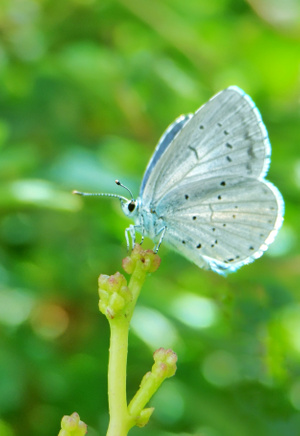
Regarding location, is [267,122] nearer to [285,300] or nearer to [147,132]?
[147,132]

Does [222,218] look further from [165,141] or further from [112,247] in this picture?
[112,247]

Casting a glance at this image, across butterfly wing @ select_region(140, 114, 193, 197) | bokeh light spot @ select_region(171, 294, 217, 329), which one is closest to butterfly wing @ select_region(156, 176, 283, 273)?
butterfly wing @ select_region(140, 114, 193, 197)

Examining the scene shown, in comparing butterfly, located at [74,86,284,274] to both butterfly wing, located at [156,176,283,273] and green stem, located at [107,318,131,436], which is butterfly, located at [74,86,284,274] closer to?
butterfly wing, located at [156,176,283,273]

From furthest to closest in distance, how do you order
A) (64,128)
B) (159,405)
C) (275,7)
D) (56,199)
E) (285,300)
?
(275,7), (64,128), (159,405), (285,300), (56,199)

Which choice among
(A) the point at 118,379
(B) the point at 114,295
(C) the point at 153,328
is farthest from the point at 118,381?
(C) the point at 153,328

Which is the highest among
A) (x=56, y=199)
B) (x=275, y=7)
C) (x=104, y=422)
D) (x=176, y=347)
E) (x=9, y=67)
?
(x=275, y=7)

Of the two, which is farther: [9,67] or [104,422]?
[9,67]

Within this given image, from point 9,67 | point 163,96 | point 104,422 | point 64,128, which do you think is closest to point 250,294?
point 104,422
